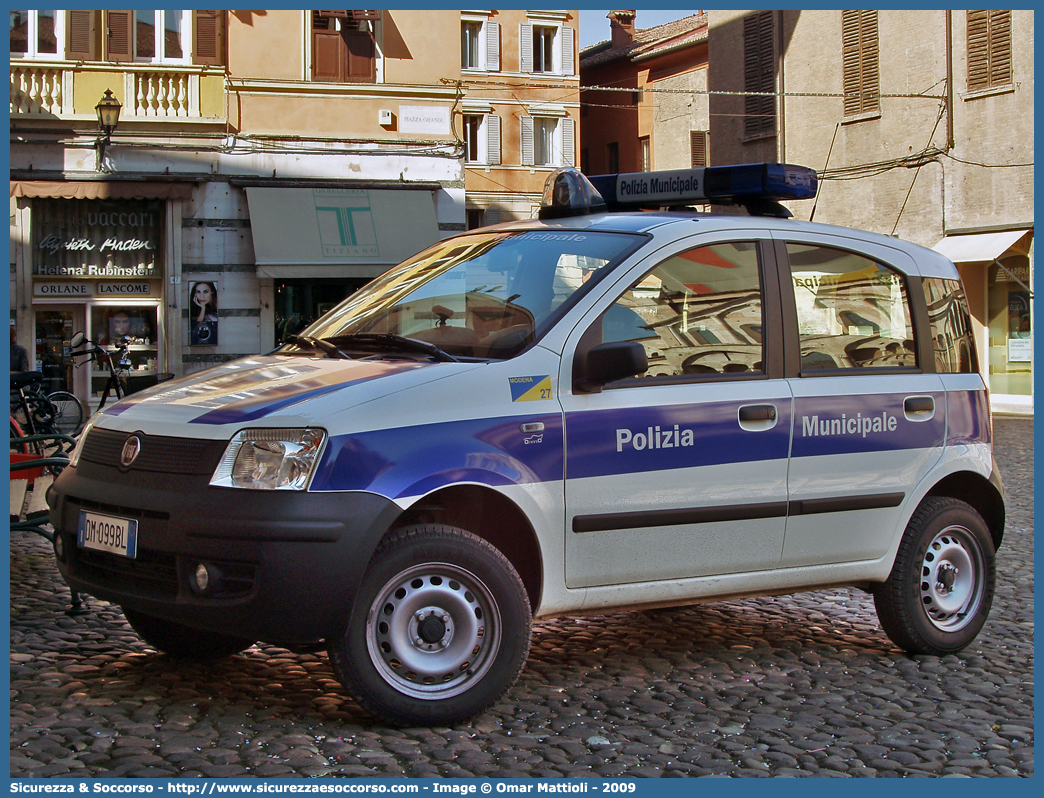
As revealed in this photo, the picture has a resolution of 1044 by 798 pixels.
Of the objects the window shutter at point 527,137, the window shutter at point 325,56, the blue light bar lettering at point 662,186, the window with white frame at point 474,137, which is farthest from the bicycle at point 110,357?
the window shutter at point 527,137

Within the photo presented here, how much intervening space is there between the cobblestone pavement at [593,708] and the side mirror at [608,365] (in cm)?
123

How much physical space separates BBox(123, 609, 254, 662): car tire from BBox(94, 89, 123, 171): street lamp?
1672cm

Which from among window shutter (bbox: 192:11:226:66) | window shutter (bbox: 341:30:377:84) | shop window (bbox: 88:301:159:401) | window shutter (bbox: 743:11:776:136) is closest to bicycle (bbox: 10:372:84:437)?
shop window (bbox: 88:301:159:401)

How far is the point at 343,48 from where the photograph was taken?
22.8 metres

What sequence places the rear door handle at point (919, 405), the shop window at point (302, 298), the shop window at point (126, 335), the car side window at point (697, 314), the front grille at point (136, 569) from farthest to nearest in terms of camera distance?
the shop window at point (302, 298), the shop window at point (126, 335), the rear door handle at point (919, 405), the car side window at point (697, 314), the front grille at point (136, 569)

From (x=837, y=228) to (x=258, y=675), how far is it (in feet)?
10.8

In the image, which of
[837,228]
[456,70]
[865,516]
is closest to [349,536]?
[865,516]

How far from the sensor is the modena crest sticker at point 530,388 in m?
4.63

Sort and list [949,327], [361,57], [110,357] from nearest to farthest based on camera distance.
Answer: [949,327]
[110,357]
[361,57]

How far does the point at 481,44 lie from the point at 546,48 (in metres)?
2.24

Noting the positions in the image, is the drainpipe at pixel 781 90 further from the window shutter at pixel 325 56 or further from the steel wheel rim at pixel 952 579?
the steel wheel rim at pixel 952 579

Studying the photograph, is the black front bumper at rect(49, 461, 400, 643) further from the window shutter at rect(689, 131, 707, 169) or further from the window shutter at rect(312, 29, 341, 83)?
the window shutter at rect(689, 131, 707, 169)

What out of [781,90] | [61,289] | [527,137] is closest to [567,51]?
[527,137]

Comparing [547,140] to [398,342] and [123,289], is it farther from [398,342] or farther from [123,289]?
[398,342]
